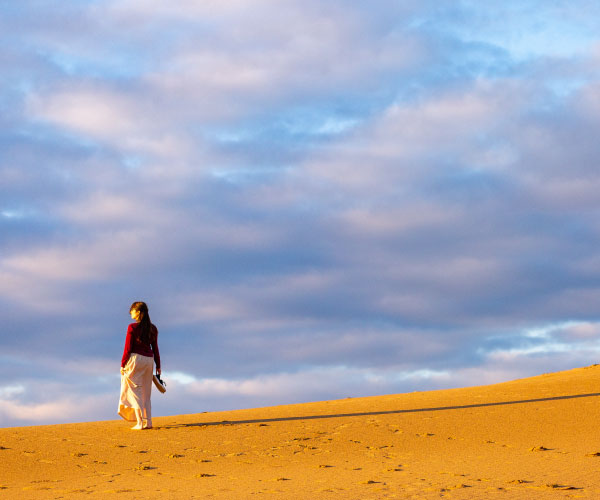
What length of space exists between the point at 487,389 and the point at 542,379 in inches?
123

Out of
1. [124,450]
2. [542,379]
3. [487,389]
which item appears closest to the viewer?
[124,450]

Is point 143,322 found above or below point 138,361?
above

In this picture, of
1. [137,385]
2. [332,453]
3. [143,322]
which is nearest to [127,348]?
[143,322]

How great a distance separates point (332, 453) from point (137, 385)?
4.71 m

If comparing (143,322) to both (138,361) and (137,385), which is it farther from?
→ (137,385)

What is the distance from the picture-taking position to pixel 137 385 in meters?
17.3

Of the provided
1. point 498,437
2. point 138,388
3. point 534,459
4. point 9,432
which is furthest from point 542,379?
point 9,432

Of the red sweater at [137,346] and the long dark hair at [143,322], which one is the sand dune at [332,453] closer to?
the red sweater at [137,346]

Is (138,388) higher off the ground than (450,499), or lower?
higher

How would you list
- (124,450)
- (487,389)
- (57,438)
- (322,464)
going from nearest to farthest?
(322,464)
(124,450)
(57,438)
(487,389)

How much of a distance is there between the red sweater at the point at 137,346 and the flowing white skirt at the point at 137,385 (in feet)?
0.29

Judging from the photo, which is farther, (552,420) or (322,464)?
(552,420)

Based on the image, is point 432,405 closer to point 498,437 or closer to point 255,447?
point 498,437

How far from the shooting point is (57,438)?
17.2 metres
